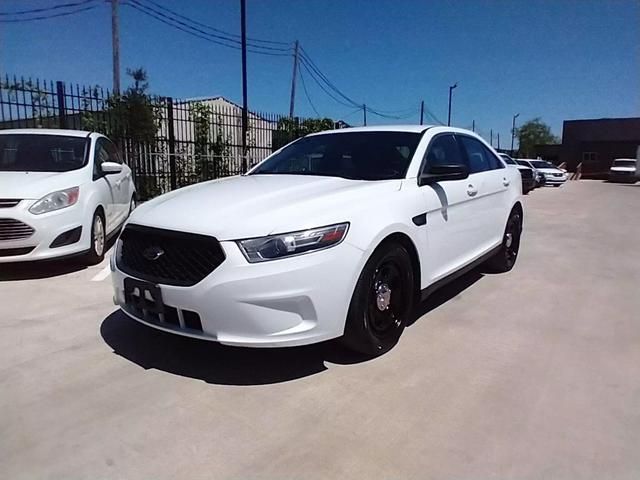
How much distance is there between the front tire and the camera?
9.36ft

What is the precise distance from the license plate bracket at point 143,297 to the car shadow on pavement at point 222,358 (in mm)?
223

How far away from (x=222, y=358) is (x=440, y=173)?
2.00 metres

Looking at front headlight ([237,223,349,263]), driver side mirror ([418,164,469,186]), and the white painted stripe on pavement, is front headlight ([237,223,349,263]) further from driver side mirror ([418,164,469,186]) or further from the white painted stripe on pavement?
the white painted stripe on pavement

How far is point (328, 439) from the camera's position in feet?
7.42

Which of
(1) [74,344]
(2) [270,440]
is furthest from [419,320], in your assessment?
(1) [74,344]

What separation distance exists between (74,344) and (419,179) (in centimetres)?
269

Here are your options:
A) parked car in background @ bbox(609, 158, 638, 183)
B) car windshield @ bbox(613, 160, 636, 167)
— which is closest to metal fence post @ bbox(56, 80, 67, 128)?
parked car in background @ bbox(609, 158, 638, 183)

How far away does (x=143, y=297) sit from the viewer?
110 inches

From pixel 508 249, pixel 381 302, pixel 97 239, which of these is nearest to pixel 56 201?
pixel 97 239

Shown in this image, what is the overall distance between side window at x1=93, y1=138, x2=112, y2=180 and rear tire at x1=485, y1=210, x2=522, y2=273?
4.66m

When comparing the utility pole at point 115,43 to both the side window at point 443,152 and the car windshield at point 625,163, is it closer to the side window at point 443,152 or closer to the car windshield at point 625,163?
the side window at point 443,152

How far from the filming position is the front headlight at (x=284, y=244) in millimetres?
2562

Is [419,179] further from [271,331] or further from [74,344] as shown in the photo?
[74,344]

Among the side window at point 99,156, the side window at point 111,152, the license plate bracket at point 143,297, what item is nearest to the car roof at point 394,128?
the license plate bracket at point 143,297
